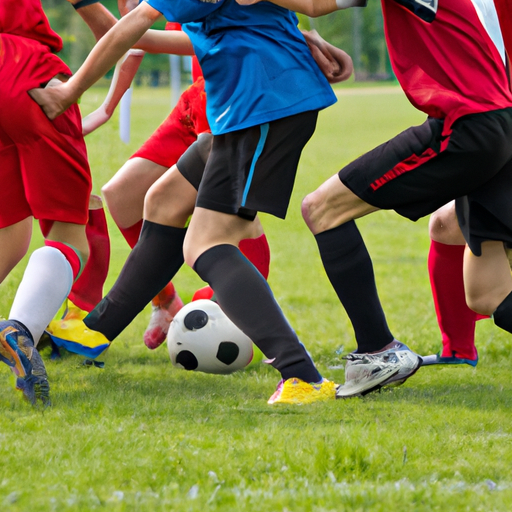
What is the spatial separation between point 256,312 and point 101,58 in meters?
1.15

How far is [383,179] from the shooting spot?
3.35 meters

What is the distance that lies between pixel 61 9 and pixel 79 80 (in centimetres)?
2251

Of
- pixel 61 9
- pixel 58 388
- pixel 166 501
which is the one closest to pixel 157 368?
pixel 58 388

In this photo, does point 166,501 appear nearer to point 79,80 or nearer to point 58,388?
point 58,388

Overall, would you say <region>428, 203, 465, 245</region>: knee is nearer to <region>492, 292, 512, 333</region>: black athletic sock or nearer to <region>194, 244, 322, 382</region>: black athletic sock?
<region>492, 292, 512, 333</region>: black athletic sock

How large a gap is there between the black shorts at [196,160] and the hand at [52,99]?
598 millimetres

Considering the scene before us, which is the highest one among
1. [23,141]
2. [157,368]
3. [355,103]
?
[23,141]

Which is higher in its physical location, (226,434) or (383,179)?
(383,179)

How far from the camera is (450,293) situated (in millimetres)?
4324

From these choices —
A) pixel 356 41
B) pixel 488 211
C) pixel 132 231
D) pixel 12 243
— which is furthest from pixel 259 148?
pixel 356 41

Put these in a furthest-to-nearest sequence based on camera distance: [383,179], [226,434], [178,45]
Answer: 1. [178,45]
2. [383,179]
3. [226,434]

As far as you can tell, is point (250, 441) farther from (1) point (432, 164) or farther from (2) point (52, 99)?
(2) point (52, 99)

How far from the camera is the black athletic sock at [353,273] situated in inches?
140

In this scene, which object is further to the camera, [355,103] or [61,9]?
[355,103]
